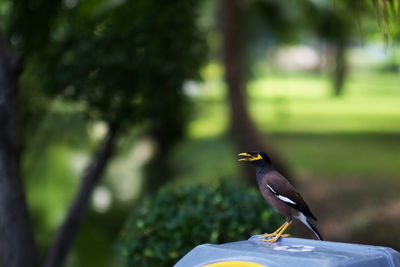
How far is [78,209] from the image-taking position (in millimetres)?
8438

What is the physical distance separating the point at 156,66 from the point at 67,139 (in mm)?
5892

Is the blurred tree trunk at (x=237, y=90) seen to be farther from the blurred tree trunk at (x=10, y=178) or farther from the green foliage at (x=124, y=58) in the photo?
the blurred tree trunk at (x=10, y=178)

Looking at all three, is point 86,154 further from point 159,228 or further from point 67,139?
point 159,228

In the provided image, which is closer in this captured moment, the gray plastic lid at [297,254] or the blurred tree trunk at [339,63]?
the gray plastic lid at [297,254]

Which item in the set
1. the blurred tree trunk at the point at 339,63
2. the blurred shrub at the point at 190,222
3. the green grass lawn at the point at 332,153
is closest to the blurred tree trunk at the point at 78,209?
the green grass lawn at the point at 332,153

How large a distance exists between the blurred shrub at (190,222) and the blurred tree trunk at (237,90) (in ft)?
24.4

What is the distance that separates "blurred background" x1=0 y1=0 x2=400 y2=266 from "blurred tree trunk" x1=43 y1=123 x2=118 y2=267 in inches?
0.7

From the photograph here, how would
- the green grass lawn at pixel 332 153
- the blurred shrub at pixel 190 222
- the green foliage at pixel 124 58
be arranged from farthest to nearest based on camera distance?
the green grass lawn at pixel 332 153 < the green foliage at pixel 124 58 < the blurred shrub at pixel 190 222

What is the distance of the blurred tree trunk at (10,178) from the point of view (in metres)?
6.02

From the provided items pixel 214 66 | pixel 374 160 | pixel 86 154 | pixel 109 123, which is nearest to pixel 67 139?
pixel 86 154

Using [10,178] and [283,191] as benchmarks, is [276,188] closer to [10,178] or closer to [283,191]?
[283,191]

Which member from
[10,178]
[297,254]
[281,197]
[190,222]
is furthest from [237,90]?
[297,254]

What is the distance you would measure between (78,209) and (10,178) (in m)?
2.38

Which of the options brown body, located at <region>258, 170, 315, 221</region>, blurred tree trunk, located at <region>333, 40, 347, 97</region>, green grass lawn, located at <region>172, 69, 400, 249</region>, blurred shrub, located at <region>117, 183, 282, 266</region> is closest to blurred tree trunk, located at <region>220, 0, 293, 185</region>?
green grass lawn, located at <region>172, 69, 400, 249</region>
